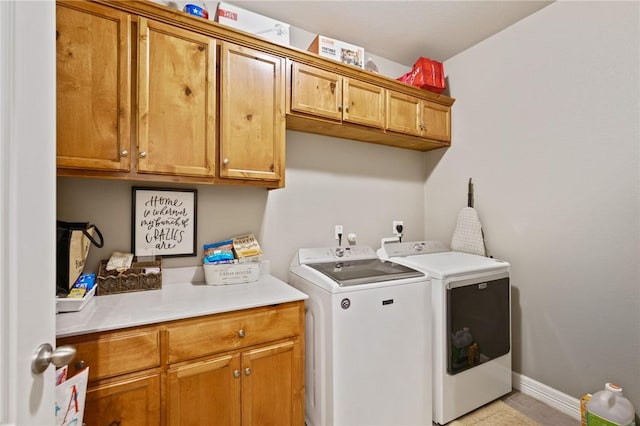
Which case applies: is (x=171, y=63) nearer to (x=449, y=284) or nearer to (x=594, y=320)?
(x=449, y=284)

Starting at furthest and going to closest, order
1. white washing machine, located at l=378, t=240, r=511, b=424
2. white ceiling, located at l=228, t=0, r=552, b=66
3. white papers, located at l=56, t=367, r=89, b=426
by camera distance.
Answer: white ceiling, located at l=228, t=0, r=552, b=66 < white washing machine, located at l=378, t=240, r=511, b=424 < white papers, located at l=56, t=367, r=89, b=426

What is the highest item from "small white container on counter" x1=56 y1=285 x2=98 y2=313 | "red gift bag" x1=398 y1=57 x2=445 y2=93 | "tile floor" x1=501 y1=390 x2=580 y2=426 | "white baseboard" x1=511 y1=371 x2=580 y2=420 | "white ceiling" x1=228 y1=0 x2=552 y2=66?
"white ceiling" x1=228 y1=0 x2=552 y2=66

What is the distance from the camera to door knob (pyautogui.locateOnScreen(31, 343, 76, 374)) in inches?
24.9

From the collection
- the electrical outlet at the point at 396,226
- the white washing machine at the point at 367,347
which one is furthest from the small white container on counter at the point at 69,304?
the electrical outlet at the point at 396,226

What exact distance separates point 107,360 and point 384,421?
4.65 ft

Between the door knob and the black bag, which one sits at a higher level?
the black bag

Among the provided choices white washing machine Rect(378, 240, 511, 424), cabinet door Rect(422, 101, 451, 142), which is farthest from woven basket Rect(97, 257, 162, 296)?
cabinet door Rect(422, 101, 451, 142)

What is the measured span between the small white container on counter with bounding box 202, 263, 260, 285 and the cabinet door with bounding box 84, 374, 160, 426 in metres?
0.59

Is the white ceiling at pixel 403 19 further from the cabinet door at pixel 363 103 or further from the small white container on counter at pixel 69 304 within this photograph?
the small white container on counter at pixel 69 304

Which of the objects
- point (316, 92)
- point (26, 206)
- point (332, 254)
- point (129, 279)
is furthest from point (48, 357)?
point (316, 92)

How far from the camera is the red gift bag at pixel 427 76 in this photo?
239cm

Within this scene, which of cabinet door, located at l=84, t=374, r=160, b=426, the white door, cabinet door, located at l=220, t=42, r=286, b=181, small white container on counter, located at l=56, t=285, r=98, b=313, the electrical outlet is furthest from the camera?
the electrical outlet

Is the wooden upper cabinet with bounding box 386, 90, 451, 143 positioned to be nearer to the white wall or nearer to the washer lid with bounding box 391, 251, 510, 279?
the white wall

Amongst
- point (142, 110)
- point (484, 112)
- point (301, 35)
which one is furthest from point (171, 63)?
point (484, 112)
